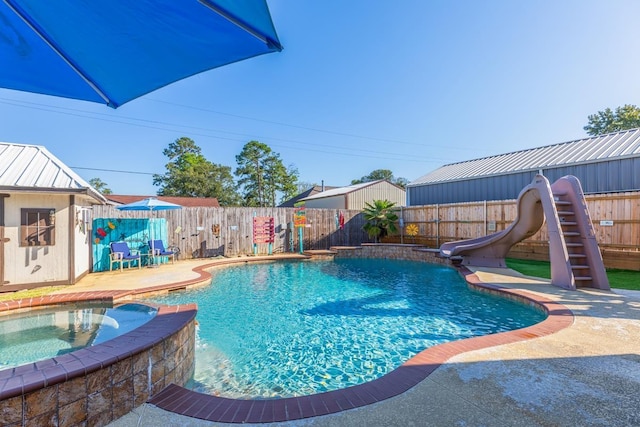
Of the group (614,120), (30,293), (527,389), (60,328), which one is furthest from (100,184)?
(614,120)

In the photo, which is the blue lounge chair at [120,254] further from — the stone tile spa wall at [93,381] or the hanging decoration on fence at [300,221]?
the stone tile spa wall at [93,381]

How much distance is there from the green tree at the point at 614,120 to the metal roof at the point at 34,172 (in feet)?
111

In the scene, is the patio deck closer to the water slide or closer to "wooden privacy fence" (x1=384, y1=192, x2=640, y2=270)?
the water slide

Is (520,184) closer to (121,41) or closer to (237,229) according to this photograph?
(237,229)

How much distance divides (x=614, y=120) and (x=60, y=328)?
129 ft

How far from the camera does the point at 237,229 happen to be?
13.9 m

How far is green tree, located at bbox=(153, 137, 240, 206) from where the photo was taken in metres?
31.6

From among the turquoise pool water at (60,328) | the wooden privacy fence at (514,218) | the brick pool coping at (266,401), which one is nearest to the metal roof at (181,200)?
the wooden privacy fence at (514,218)

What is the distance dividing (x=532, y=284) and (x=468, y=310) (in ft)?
7.60

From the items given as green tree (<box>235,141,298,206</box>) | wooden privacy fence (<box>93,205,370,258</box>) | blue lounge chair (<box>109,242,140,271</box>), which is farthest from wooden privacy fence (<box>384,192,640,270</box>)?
green tree (<box>235,141,298,206</box>)

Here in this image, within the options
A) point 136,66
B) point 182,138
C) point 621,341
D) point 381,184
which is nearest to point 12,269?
point 136,66

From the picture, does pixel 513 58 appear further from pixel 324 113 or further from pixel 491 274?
pixel 324 113

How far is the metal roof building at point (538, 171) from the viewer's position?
11.9 meters

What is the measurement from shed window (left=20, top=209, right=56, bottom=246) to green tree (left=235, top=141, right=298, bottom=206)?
26.5 meters
